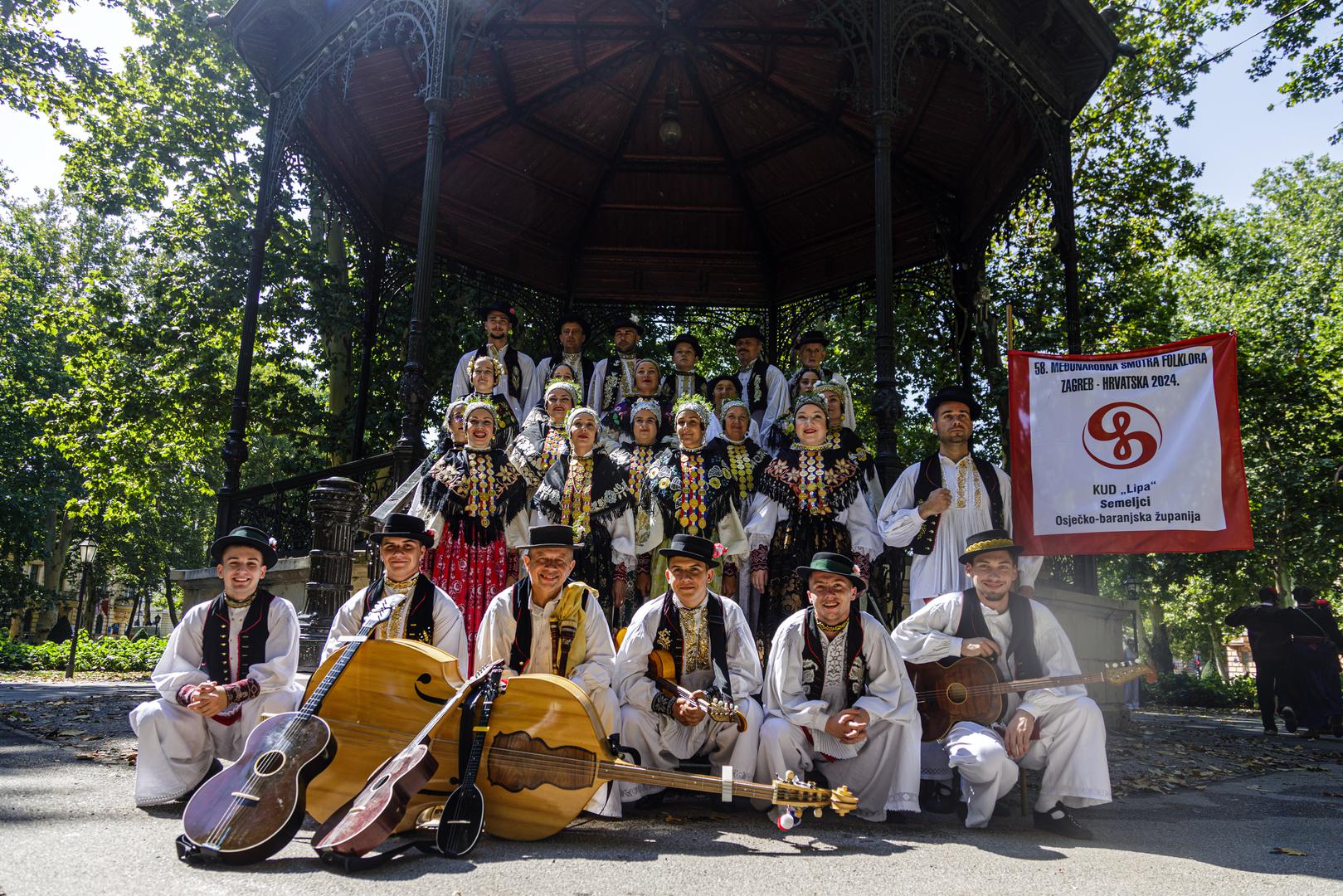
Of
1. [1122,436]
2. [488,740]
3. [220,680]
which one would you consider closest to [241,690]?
[220,680]

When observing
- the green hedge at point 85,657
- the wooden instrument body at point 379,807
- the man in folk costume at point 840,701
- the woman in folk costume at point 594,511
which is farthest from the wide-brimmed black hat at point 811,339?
the green hedge at point 85,657

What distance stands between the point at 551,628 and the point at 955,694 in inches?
90.5

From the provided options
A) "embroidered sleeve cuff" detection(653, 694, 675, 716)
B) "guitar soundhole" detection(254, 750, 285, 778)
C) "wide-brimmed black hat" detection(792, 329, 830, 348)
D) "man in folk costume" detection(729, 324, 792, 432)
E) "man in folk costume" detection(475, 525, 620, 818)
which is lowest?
"guitar soundhole" detection(254, 750, 285, 778)

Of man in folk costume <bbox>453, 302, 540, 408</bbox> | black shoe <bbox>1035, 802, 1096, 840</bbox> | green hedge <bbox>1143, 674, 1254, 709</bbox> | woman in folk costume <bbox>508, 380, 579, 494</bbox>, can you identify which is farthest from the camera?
green hedge <bbox>1143, 674, 1254, 709</bbox>

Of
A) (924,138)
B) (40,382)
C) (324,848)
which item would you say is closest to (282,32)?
(924,138)

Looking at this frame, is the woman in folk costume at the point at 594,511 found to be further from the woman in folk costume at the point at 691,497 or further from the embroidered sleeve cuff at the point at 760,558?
the embroidered sleeve cuff at the point at 760,558

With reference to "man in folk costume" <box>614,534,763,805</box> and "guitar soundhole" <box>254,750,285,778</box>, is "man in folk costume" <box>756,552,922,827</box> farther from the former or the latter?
"guitar soundhole" <box>254,750,285,778</box>

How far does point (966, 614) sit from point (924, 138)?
7843 millimetres

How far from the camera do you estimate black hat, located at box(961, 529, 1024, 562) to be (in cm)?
488

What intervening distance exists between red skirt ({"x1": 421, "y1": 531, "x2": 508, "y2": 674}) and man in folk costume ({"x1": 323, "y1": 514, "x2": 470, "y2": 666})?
1.72 m

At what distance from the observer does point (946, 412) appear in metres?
6.30

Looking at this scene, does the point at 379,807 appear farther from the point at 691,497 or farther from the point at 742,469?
the point at 742,469

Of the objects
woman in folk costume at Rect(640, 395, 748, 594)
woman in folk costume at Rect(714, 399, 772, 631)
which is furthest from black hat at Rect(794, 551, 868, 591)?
woman in folk costume at Rect(714, 399, 772, 631)

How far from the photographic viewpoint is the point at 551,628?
4.69m
